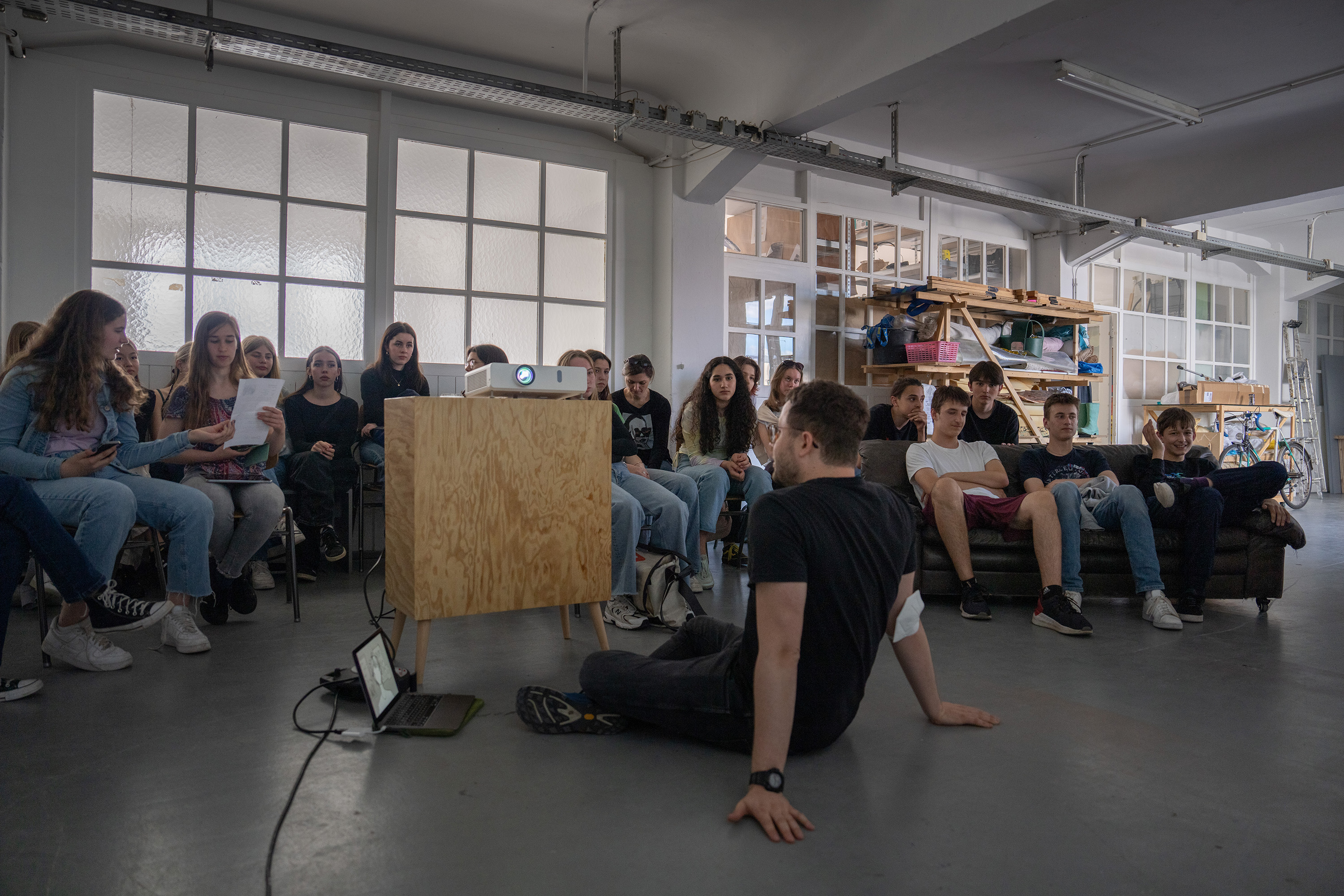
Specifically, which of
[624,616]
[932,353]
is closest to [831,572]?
[624,616]

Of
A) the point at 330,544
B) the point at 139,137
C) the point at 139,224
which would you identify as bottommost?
the point at 330,544

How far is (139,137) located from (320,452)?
2094mm

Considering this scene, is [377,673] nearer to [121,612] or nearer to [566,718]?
[566,718]

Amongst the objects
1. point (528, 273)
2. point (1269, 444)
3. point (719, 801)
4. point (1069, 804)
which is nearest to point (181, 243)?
point (528, 273)

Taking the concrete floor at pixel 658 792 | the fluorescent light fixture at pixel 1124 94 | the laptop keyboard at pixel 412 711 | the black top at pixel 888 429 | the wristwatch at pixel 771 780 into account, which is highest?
the fluorescent light fixture at pixel 1124 94

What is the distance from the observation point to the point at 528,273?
5.58 m

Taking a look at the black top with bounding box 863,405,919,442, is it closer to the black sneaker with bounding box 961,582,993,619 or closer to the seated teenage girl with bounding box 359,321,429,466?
the black sneaker with bounding box 961,582,993,619

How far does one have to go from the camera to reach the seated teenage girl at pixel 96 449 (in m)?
2.58

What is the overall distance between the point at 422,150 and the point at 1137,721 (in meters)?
4.98

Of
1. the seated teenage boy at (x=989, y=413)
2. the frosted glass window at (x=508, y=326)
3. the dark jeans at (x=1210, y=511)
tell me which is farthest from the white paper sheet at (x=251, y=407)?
the dark jeans at (x=1210, y=511)

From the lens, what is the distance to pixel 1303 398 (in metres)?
10.9

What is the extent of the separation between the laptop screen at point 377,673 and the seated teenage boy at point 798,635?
1.26ft

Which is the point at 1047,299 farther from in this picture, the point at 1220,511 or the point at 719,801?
the point at 719,801

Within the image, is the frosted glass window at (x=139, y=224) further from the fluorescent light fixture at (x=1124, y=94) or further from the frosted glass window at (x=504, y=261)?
the fluorescent light fixture at (x=1124, y=94)
